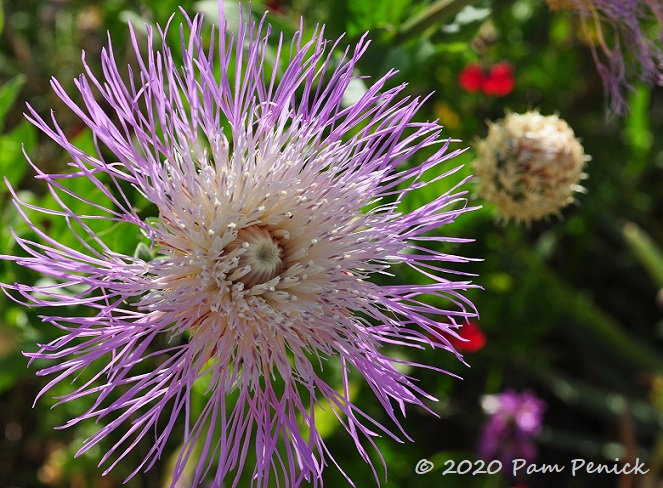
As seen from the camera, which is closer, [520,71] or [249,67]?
[249,67]

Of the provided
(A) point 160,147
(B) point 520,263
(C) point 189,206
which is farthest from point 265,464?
(B) point 520,263

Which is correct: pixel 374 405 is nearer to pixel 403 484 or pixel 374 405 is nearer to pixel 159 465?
pixel 403 484

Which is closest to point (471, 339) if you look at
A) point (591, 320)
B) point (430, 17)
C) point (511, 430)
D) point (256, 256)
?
point (511, 430)

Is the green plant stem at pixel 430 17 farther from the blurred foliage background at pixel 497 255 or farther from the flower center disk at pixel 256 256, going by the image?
the flower center disk at pixel 256 256

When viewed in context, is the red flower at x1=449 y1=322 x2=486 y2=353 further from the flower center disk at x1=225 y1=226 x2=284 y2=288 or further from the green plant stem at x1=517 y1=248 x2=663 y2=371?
the flower center disk at x1=225 y1=226 x2=284 y2=288

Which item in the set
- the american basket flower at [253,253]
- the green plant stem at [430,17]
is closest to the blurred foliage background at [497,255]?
the green plant stem at [430,17]

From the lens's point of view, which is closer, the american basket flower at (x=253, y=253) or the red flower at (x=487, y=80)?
the american basket flower at (x=253, y=253)
